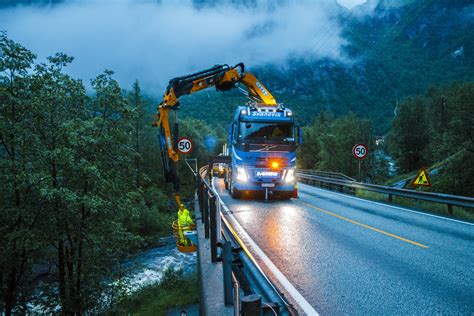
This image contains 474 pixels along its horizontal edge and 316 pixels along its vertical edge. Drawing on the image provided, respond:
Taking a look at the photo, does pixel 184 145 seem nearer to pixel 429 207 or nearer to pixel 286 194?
pixel 286 194

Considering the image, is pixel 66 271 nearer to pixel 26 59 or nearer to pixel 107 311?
pixel 107 311

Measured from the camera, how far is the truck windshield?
13453 millimetres

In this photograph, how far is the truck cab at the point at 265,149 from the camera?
13.2m

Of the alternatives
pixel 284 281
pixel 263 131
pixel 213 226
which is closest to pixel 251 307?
pixel 284 281

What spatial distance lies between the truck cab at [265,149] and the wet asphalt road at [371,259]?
248cm

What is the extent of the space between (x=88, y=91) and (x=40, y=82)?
2664 millimetres

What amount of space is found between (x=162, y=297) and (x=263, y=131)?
7.53 m

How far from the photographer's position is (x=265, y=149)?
1321cm

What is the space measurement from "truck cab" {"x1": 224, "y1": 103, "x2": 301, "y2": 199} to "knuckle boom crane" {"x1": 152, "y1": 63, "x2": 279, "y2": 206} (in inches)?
39.8

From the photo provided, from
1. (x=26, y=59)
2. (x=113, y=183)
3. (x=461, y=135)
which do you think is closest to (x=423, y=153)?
(x=461, y=135)

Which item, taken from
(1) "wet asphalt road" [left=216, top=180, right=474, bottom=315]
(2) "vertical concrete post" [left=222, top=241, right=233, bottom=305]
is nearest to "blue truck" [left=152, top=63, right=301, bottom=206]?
(1) "wet asphalt road" [left=216, top=180, right=474, bottom=315]

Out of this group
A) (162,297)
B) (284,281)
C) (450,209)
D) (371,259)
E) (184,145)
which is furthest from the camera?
(184,145)

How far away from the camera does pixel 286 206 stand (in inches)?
497

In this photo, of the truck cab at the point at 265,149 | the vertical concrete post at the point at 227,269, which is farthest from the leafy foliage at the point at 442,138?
the vertical concrete post at the point at 227,269
